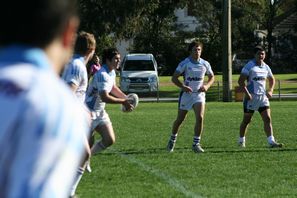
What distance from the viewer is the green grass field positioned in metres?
9.08

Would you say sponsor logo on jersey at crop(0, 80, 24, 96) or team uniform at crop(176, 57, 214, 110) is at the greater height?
sponsor logo on jersey at crop(0, 80, 24, 96)

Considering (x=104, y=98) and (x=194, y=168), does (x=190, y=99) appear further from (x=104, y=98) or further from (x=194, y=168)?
(x=104, y=98)

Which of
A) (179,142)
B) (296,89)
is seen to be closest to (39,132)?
(179,142)

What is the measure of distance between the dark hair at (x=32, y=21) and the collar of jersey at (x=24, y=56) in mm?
16

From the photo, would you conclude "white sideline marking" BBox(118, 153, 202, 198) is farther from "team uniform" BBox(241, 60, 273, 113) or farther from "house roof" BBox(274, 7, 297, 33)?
"house roof" BBox(274, 7, 297, 33)

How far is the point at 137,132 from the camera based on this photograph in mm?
17922

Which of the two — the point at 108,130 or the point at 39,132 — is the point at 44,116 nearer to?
the point at 39,132

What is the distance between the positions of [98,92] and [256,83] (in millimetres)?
5147

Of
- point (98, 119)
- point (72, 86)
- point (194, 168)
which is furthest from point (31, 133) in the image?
point (194, 168)

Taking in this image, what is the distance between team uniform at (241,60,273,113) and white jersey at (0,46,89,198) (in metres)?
12.3

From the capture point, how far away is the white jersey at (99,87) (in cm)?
951

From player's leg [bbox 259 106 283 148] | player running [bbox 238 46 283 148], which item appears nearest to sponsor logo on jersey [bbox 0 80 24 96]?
player running [bbox 238 46 283 148]

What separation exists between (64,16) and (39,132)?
12.7 inches

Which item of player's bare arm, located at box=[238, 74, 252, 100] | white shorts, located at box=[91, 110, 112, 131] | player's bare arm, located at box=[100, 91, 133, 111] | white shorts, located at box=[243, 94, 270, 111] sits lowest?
white shorts, located at box=[243, 94, 270, 111]
